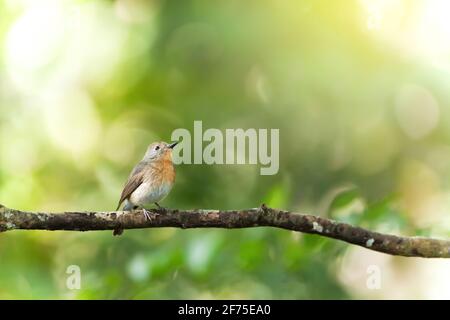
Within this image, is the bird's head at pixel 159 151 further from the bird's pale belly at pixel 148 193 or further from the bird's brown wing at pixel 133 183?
the bird's pale belly at pixel 148 193

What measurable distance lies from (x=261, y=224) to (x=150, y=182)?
1.83 meters

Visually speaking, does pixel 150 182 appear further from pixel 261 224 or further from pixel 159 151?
pixel 261 224

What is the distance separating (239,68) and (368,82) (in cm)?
139

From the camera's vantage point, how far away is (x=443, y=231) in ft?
13.6

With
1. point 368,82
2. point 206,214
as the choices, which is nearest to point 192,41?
point 368,82

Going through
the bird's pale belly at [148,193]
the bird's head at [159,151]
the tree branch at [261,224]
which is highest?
the bird's head at [159,151]

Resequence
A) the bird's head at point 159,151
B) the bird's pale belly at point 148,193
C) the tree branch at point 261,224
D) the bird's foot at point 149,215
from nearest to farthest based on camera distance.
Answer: the tree branch at point 261,224
the bird's foot at point 149,215
the bird's pale belly at point 148,193
the bird's head at point 159,151

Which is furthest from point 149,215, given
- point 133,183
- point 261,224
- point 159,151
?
point 159,151

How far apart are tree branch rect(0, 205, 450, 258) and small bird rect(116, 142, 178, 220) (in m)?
1.42

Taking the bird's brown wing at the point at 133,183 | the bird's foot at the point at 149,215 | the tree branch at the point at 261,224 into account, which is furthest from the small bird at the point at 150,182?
the tree branch at the point at 261,224

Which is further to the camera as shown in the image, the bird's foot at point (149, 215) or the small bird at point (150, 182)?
the small bird at point (150, 182)

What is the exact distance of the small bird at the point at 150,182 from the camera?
18.2 feet

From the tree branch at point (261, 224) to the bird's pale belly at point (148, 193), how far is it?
1.40m

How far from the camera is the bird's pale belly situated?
18.1ft
